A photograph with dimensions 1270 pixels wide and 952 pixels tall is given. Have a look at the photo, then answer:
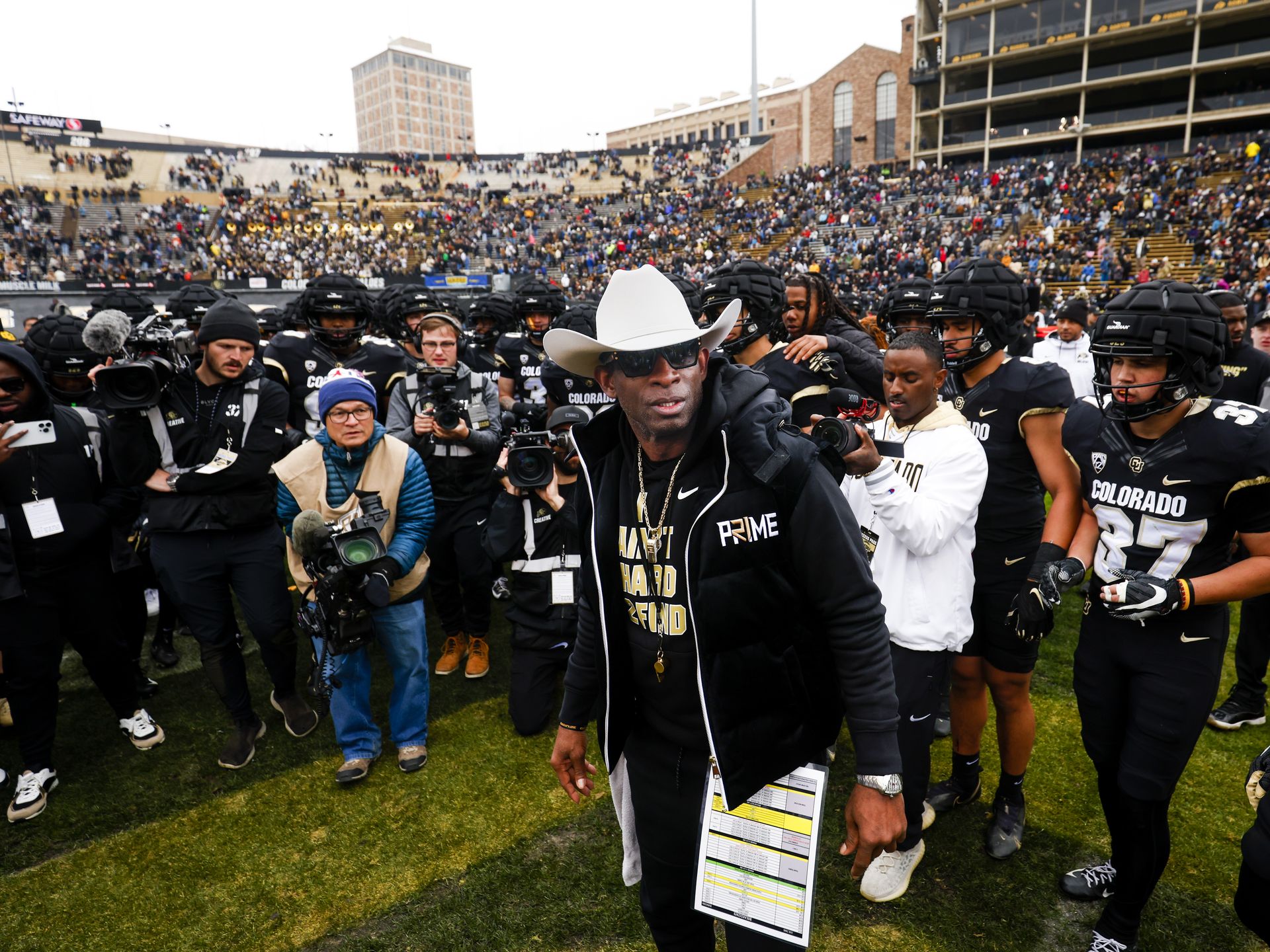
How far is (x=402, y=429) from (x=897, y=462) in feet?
11.8

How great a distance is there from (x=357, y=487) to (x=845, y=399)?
9.15 ft

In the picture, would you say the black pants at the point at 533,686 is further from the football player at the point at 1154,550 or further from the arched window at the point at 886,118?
the arched window at the point at 886,118

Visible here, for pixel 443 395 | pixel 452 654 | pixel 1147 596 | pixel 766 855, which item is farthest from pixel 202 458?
pixel 1147 596

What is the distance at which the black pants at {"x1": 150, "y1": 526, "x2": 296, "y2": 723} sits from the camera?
13.4 feet

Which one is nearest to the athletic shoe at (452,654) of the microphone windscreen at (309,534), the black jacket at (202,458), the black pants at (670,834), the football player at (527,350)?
the black jacket at (202,458)

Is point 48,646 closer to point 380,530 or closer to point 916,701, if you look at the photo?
point 380,530

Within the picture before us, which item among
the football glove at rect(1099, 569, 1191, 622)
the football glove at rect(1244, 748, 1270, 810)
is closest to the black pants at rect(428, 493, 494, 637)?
the football glove at rect(1099, 569, 1191, 622)

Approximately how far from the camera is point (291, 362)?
6133mm

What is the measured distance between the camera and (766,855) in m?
1.92

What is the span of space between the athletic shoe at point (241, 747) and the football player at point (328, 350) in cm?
231

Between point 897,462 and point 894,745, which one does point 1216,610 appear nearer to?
point 897,462

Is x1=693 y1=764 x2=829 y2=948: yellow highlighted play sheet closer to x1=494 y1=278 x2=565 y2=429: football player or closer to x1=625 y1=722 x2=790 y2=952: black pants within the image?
x1=625 y1=722 x2=790 y2=952: black pants

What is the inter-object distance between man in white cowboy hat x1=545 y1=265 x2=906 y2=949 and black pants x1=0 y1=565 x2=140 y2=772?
3610 millimetres

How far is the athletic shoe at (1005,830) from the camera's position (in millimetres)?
3332
